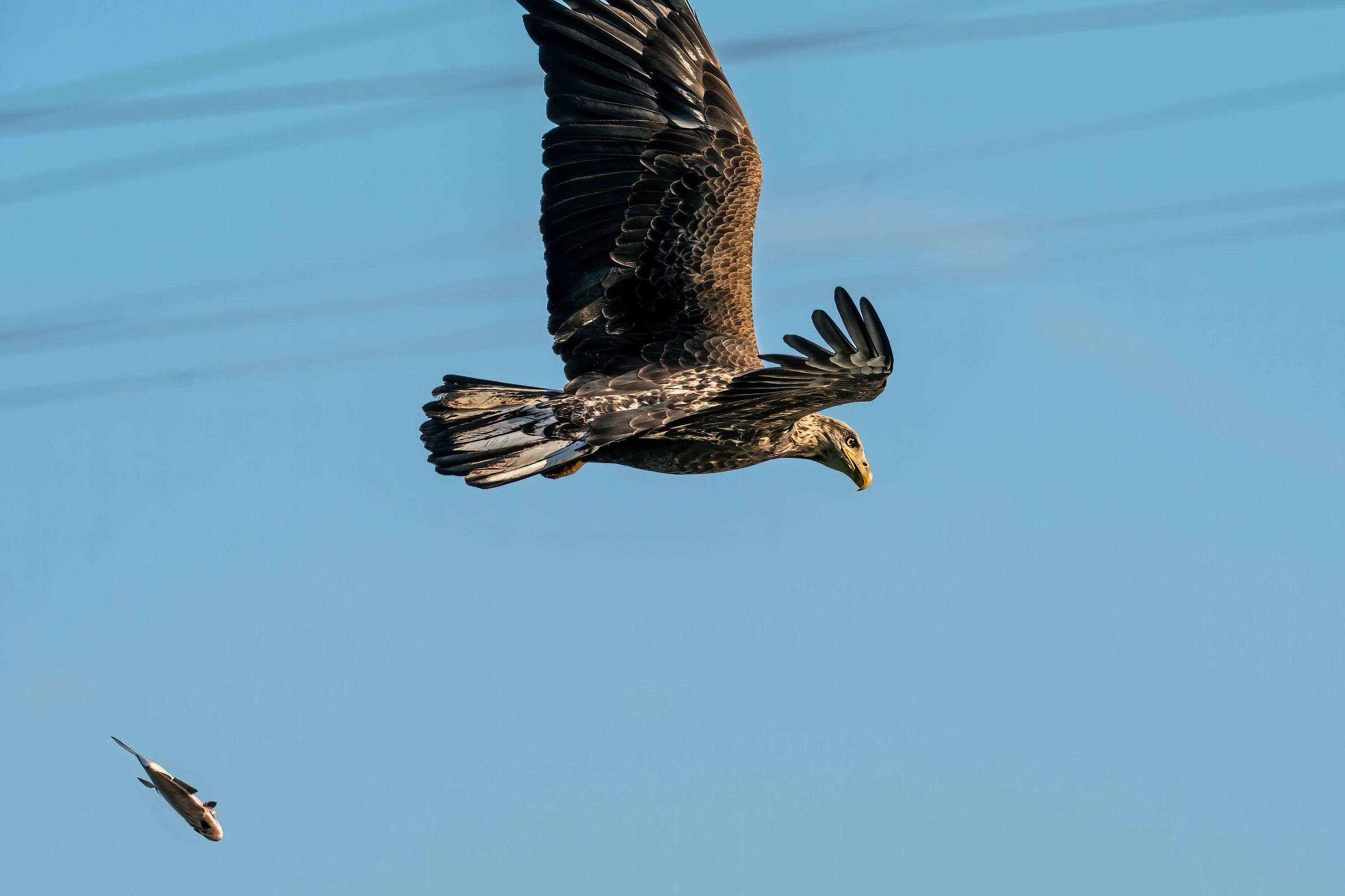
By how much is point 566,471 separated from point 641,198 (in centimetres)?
151

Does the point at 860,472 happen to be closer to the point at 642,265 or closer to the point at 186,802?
the point at 642,265

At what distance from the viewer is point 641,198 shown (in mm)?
8750

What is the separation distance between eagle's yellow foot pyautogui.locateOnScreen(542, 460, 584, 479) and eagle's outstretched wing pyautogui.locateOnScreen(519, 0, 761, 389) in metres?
0.43

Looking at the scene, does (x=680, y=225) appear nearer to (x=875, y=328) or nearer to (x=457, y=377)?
(x=457, y=377)

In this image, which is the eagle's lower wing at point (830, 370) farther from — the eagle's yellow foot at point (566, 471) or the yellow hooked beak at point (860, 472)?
the yellow hooked beak at point (860, 472)

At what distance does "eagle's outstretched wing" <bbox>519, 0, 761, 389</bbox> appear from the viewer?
866 cm

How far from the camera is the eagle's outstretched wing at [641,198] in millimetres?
8656

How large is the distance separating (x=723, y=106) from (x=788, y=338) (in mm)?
2933

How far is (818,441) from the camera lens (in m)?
8.97

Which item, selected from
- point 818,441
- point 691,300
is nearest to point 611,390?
point 691,300

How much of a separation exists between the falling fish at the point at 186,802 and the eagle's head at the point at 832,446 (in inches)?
151

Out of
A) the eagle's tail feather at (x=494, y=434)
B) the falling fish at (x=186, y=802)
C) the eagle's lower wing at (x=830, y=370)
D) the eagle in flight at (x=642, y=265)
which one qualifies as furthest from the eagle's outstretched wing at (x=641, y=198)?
the falling fish at (x=186, y=802)

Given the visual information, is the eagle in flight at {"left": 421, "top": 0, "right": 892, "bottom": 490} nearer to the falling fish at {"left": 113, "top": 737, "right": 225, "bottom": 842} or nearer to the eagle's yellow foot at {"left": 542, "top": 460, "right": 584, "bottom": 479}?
the eagle's yellow foot at {"left": 542, "top": 460, "right": 584, "bottom": 479}

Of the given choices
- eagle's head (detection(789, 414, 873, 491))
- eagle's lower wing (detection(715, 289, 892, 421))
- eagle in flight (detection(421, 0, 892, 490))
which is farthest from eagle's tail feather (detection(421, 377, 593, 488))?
eagle's head (detection(789, 414, 873, 491))
